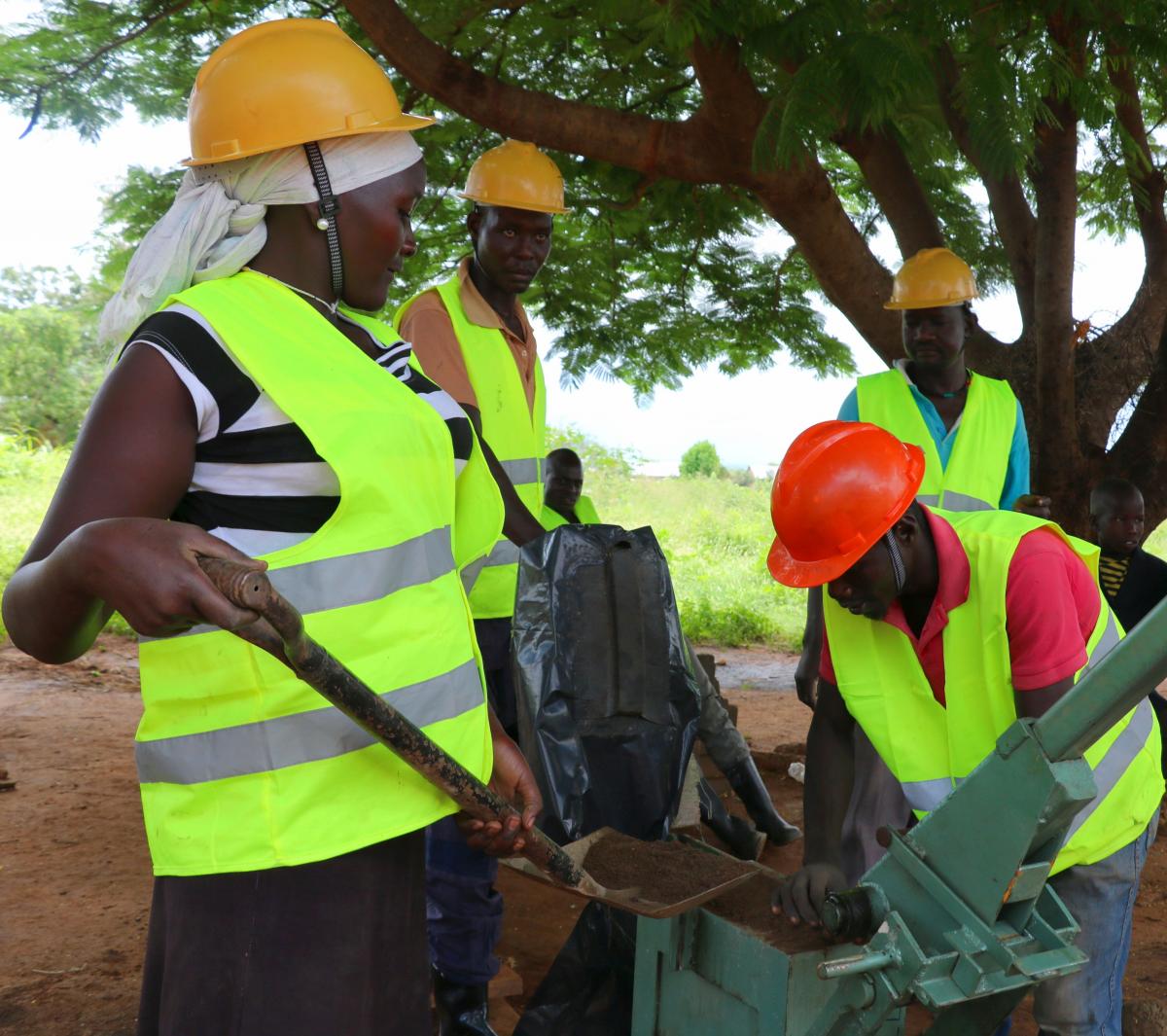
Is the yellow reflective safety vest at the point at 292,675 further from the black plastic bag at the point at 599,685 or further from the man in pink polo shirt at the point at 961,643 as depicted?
the black plastic bag at the point at 599,685

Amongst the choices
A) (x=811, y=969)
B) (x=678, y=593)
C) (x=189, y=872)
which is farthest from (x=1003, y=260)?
(x=678, y=593)

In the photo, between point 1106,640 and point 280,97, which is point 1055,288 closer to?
point 1106,640

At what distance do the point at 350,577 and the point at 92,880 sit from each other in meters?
3.88

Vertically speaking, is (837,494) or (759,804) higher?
(837,494)

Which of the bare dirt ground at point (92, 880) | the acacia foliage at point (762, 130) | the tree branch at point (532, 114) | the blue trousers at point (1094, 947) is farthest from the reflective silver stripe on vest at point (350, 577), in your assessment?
the tree branch at point (532, 114)

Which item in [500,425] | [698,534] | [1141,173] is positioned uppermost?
[1141,173]

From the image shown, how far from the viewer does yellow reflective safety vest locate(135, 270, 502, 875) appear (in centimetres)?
142

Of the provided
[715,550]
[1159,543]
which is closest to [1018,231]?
[715,550]

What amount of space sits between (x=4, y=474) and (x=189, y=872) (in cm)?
1664

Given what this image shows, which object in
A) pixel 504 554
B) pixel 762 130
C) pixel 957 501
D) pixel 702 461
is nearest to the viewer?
pixel 504 554

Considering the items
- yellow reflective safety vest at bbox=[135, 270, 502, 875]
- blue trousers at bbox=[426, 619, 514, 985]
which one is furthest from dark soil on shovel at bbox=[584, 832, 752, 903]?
yellow reflective safety vest at bbox=[135, 270, 502, 875]

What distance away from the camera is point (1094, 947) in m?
2.50

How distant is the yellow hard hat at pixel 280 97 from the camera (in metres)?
1.53

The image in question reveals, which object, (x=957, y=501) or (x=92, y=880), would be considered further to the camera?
(x=92, y=880)
